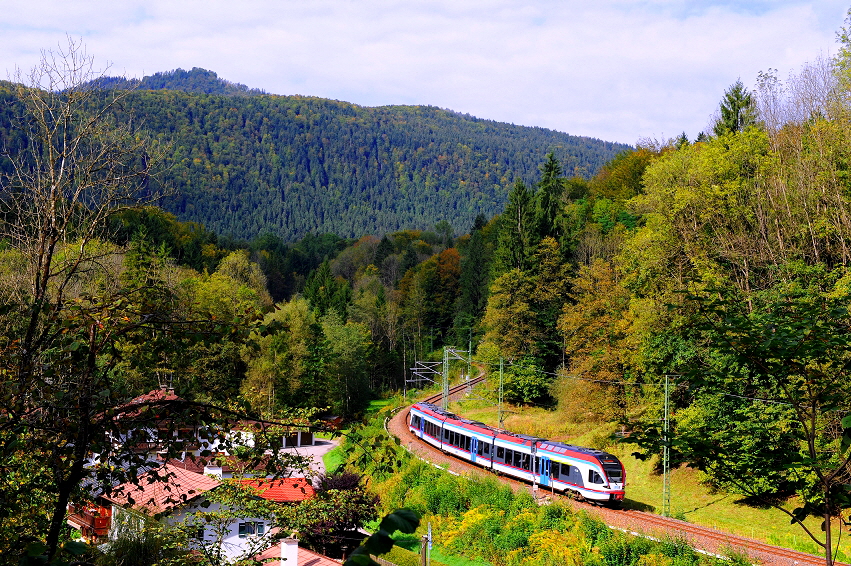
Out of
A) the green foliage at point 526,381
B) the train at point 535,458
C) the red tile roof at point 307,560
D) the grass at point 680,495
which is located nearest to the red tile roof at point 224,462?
the red tile roof at point 307,560

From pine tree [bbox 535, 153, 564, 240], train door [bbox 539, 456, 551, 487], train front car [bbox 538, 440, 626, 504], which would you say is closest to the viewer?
train front car [bbox 538, 440, 626, 504]

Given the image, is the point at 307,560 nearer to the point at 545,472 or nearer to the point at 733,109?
the point at 545,472

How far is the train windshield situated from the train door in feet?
9.13

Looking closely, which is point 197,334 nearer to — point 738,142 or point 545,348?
point 738,142

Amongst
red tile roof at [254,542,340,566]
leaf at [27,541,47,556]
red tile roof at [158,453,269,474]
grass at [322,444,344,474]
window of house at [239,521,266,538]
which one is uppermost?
leaf at [27,541,47,556]

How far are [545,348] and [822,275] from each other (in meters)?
24.0

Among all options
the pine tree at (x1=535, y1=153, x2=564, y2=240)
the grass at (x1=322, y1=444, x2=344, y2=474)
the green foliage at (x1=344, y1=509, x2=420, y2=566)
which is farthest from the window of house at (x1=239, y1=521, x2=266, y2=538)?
the pine tree at (x1=535, y1=153, x2=564, y2=240)

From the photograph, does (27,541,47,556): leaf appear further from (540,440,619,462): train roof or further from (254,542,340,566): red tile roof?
(540,440,619,462): train roof

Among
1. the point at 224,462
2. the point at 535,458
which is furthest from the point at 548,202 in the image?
the point at 224,462

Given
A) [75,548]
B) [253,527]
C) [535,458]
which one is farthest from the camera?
[535,458]

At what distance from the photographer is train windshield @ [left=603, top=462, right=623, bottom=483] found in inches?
944

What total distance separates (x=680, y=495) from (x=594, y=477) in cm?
513

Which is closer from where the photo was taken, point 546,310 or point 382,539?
point 382,539

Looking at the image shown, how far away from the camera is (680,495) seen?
26953 mm
